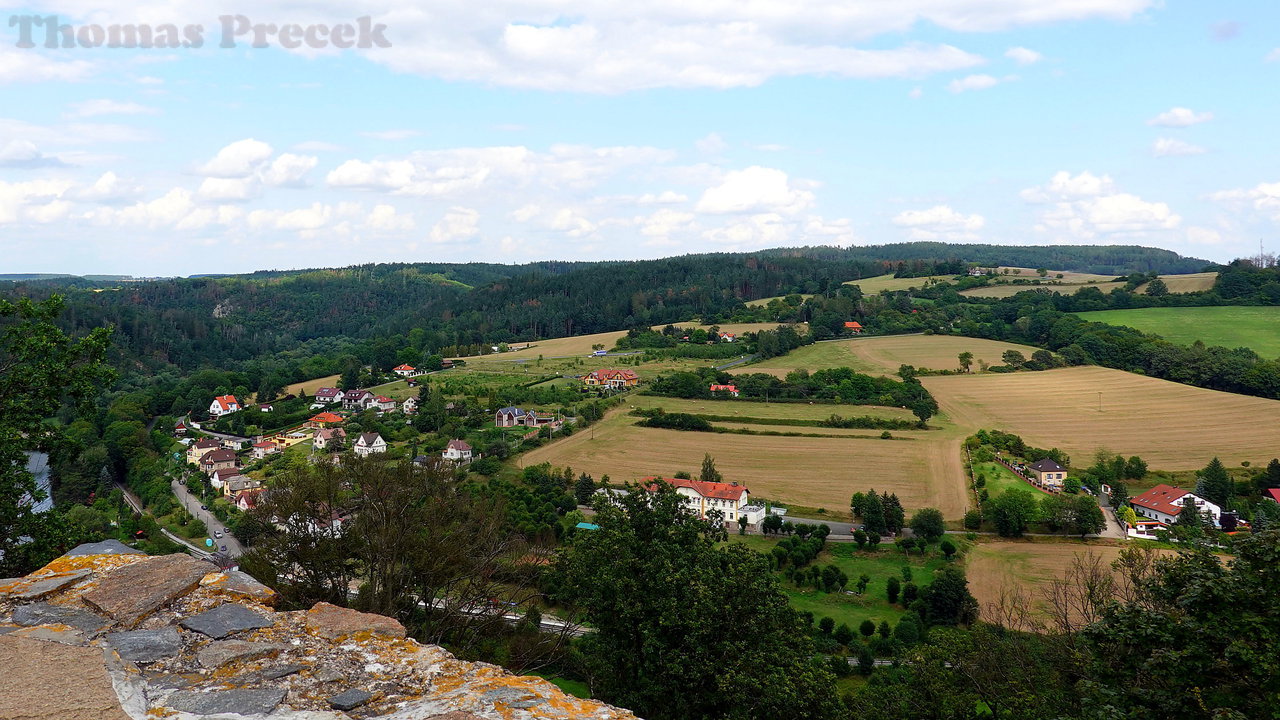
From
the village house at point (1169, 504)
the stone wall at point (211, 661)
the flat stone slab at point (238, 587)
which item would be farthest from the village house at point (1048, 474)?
the flat stone slab at point (238, 587)

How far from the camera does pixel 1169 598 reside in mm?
9773

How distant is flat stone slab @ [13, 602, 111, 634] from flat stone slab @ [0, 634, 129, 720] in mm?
767

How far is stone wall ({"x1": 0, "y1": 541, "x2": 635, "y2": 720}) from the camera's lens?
4.44 metres

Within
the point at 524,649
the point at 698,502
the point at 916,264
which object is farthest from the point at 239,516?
the point at 916,264

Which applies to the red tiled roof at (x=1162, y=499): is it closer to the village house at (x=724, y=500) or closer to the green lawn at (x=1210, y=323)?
the village house at (x=724, y=500)

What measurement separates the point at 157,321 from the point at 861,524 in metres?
144

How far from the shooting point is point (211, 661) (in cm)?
527

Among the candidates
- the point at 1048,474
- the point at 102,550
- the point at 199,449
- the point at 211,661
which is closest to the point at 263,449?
the point at 199,449

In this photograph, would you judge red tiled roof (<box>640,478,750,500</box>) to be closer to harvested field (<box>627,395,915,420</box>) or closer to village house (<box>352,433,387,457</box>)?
harvested field (<box>627,395,915,420</box>)

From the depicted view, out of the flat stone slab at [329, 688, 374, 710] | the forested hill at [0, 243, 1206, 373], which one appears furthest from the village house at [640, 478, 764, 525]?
the forested hill at [0, 243, 1206, 373]

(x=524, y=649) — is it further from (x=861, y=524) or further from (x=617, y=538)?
(x=861, y=524)

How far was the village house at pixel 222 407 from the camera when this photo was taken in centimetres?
8538

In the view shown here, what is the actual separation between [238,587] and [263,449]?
68112mm

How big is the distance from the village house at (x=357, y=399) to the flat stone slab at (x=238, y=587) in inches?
3116
